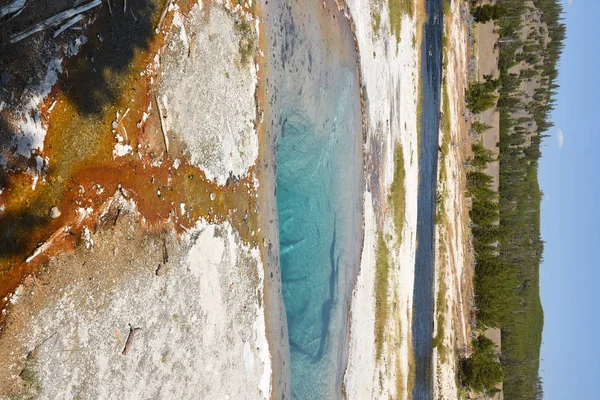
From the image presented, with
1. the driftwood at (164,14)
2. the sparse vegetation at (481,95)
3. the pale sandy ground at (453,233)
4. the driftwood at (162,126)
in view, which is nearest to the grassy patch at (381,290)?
the pale sandy ground at (453,233)

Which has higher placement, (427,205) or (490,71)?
(490,71)

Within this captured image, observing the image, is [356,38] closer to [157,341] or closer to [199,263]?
[199,263]

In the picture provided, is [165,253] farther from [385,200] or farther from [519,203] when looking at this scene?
[519,203]

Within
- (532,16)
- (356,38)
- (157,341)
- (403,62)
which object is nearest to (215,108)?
(157,341)

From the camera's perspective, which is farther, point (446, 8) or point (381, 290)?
point (446, 8)

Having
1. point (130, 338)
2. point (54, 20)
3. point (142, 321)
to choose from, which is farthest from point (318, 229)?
point (54, 20)

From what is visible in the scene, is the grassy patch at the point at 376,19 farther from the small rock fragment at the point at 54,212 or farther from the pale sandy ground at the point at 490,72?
the small rock fragment at the point at 54,212

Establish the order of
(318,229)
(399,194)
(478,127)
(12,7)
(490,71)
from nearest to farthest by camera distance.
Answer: (12,7)
(318,229)
(399,194)
(478,127)
(490,71)
